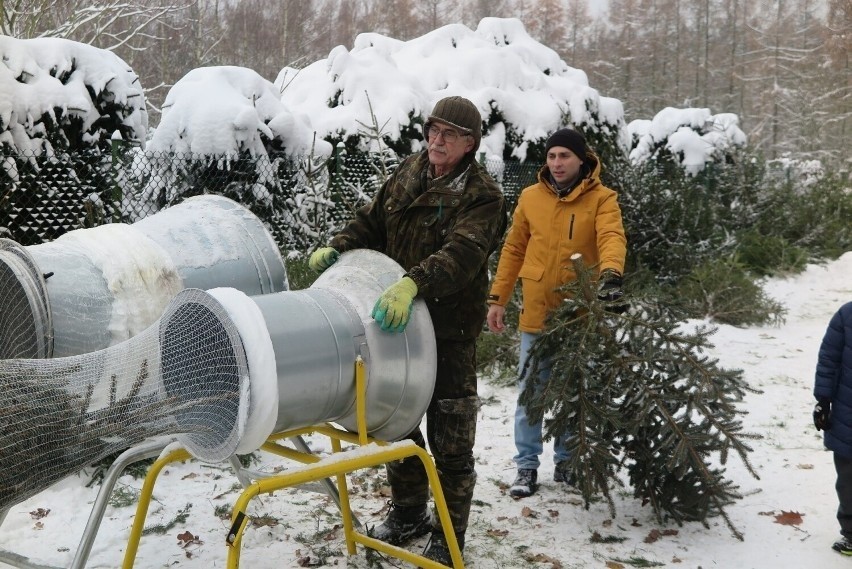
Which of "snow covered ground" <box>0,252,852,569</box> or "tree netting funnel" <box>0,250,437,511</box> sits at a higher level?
"tree netting funnel" <box>0,250,437,511</box>

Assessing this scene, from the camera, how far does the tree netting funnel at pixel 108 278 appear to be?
2.51m

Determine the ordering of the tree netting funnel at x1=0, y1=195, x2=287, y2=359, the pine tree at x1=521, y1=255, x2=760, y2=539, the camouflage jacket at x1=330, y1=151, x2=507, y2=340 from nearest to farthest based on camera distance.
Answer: the tree netting funnel at x1=0, y1=195, x2=287, y2=359
the camouflage jacket at x1=330, y1=151, x2=507, y2=340
the pine tree at x1=521, y1=255, x2=760, y2=539

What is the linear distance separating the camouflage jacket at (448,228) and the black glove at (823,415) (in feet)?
4.80

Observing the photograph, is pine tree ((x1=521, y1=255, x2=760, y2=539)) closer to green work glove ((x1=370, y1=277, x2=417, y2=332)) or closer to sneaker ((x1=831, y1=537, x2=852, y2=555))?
sneaker ((x1=831, y1=537, x2=852, y2=555))

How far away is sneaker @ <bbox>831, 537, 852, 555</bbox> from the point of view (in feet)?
10.9

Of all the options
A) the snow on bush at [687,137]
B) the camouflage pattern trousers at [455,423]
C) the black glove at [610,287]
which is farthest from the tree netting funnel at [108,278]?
the snow on bush at [687,137]

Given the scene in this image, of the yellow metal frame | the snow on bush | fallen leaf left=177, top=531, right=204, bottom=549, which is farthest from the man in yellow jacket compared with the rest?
the snow on bush

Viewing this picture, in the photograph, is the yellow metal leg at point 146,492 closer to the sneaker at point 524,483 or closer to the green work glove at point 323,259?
the green work glove at point 323,259

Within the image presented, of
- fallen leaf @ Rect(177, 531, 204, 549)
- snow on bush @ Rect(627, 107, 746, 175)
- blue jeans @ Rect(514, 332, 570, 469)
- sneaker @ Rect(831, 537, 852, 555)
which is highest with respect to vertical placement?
snow on bush @ Rect(627, 107, 746, 175)

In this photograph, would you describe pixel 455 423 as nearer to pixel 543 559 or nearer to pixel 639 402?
pixel 543 559

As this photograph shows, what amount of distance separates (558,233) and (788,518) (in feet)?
5.42

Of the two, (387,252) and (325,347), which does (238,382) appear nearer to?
(325,347)

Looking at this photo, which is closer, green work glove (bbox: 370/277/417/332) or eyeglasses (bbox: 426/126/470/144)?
green work glove (bbox: 370/277/417/332)

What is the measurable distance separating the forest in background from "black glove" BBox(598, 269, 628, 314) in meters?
22.4
